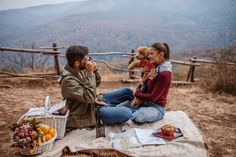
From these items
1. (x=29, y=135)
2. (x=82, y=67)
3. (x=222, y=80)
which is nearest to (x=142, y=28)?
(x=222, y=80)

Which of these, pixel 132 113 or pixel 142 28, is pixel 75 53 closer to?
pixel 132 113

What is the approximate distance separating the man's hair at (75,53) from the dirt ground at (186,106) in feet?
4.13

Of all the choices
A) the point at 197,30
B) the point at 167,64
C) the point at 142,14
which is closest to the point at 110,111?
the point at 167,64

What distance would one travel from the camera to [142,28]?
126 meters

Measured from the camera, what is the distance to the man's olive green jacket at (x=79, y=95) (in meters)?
3.25

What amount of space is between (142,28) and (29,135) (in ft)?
411

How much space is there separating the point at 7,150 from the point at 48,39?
11595 cm

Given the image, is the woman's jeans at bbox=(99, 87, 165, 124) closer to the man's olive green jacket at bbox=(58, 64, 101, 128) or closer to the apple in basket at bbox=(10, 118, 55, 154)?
the man's olive green jacket at bbox=(58, 64, 101, 128)

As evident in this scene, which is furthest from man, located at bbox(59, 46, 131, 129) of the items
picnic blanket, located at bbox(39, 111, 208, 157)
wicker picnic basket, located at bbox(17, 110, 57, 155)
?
wicker picnic basket, located at bbox(17, 110, 57, 155)

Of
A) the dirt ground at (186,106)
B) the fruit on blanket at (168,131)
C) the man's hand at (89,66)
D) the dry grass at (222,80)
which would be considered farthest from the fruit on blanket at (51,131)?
the dry grass at (222,80)

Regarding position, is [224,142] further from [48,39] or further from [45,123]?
[48,39]

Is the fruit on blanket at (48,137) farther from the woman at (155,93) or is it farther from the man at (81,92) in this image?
the woman at (155,93)

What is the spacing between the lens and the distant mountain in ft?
340

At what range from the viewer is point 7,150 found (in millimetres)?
3430
